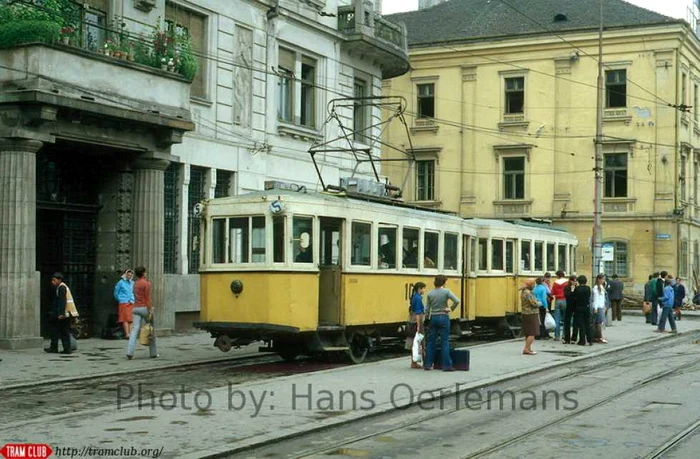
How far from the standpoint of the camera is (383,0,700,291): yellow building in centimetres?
4853

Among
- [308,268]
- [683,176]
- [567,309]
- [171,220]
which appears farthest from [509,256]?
[683,176]

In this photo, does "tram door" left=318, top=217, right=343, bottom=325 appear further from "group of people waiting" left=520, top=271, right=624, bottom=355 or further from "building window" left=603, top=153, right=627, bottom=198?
"building window" left=603, top=153, right=627, bottom=198

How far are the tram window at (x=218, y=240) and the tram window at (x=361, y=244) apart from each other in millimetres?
2331

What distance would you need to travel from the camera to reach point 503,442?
10531 mm

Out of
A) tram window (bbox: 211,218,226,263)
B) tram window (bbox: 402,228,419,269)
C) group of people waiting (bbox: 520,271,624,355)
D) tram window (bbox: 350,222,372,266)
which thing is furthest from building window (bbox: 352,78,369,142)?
tram window (bbox: 211,218,226,263)

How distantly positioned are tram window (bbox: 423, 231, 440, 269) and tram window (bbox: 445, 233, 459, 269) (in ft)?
2.02

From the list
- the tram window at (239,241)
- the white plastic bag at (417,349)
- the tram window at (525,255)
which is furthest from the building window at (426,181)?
the white plastic bag at (417,349)

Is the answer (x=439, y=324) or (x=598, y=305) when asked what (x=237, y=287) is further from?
(x=598, y=305)

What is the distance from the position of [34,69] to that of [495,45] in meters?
34.9

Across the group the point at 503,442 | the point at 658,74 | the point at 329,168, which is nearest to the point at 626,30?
Answer: the point at 658,74

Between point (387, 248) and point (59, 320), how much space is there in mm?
6389

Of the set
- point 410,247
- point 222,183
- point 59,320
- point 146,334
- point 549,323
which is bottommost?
point 549,323

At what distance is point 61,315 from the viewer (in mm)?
19531

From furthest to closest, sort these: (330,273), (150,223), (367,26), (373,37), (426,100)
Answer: (426,100) → (373,37) → (367,26) → (150,223) → (330,273)
